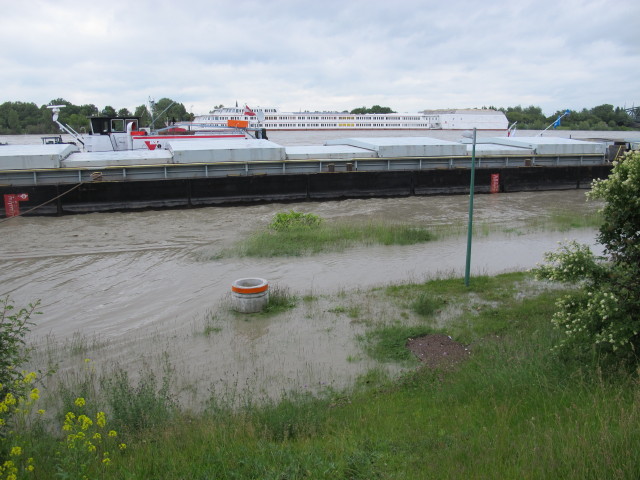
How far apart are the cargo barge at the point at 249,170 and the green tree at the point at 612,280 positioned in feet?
61.8

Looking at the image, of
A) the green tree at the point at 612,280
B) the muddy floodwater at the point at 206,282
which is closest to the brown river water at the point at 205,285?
the muddy floodwater at the point at 206,282

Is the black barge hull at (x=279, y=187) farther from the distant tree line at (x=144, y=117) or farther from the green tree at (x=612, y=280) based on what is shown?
the distant tree line at (x=144, y=117)

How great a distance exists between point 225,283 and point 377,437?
761 cm

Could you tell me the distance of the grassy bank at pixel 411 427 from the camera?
3705mm

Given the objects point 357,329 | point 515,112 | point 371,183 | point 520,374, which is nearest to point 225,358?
point 357,329

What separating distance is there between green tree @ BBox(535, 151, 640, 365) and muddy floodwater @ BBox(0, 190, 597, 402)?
2923mm

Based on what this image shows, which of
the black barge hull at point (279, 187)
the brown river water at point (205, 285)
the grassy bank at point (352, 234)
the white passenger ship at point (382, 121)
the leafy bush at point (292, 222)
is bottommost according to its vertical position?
the brown river water at point (205, 285)

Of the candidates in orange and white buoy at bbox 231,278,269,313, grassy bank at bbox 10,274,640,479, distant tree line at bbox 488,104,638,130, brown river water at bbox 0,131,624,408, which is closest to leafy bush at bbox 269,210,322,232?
brown river water at bbox 0,131,624,408

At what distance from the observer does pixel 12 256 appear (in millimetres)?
14641

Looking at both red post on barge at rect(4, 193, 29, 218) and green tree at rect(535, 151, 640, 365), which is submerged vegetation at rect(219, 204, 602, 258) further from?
red post on barge at rect(4, 193, 29, 218)

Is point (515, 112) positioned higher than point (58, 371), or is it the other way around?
point (515, 112)

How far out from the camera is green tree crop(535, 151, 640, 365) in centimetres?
531

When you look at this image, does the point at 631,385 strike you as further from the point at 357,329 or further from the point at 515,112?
the point at 515,112

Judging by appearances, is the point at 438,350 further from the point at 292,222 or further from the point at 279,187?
the point at 279,187
